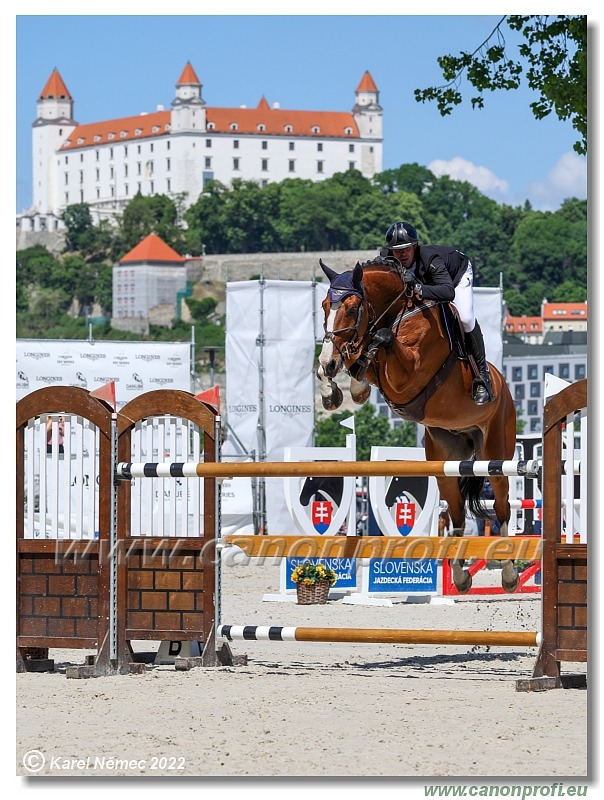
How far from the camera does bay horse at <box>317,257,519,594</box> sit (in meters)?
6.27

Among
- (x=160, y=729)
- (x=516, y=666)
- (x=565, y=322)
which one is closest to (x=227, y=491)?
(x=516, y=666)

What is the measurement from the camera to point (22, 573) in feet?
22.7

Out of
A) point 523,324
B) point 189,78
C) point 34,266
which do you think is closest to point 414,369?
point 523,324

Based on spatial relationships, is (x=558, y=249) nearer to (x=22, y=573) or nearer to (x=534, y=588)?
(x=534, y=588)

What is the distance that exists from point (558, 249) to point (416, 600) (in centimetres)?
8538

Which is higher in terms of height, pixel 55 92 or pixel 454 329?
pixel 55 92

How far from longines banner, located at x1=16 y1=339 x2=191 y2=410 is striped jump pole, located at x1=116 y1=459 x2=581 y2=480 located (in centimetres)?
1484

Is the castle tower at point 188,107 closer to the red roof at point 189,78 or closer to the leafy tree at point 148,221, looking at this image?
the red roof at point 189,78

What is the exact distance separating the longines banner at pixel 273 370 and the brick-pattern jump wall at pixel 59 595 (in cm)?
1365

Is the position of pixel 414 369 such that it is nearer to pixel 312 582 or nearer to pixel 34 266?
pixel 312 582

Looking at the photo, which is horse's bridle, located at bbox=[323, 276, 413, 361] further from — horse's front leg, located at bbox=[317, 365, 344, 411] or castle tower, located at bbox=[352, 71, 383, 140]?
castle tower, located at bbox=[352, 71, 383, 140]

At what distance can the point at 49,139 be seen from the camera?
134500 mm

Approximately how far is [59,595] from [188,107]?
407ft

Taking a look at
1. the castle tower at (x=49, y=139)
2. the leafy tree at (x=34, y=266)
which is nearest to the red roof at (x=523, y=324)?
the leafy tree at (x=34, y=266)
